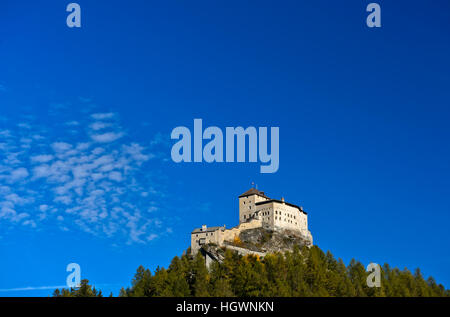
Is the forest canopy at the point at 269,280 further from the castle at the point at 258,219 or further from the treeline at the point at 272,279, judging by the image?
the castle at the point at 258,219

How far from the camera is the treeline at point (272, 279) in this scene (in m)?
86.4

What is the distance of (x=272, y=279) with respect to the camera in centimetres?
8956

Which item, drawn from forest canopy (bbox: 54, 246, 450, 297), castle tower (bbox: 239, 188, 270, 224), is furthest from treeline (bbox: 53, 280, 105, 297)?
castle tower (bbox: 239, 188, 270, 224)

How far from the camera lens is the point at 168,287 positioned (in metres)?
88.8

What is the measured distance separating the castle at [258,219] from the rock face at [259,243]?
51.8 inches

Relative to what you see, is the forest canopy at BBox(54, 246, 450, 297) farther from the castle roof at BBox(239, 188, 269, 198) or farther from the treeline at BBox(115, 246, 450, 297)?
the castle roof at BBox(239, 188, 269, 198)

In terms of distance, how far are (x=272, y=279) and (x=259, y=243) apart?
25706mm

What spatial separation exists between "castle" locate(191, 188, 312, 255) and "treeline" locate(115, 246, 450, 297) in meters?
11.6

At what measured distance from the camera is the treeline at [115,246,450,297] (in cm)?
8638

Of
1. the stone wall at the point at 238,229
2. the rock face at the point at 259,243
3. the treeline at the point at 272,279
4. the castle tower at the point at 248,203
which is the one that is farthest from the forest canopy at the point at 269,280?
the castle tower at the point at 248,203
